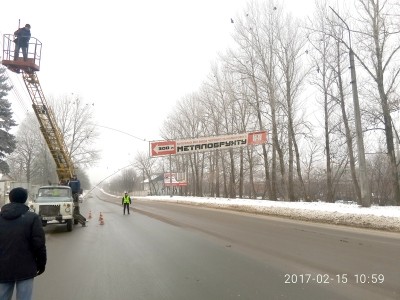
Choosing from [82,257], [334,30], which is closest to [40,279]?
[82,257]

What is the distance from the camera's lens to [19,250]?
4137 mm

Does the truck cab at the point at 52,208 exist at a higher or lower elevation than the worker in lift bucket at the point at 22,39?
lower

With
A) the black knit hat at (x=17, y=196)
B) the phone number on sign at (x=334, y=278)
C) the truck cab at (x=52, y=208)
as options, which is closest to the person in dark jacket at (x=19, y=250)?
the black knit hat at (x=17, y=196)

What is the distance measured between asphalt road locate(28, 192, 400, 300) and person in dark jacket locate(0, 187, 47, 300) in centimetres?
214

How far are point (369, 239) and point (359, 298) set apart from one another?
7.02 meters

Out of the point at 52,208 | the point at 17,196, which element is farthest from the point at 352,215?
the point at 17,196

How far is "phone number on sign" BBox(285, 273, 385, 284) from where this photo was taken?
6.76 meters

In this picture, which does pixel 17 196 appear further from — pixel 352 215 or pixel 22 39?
pixel 22 39

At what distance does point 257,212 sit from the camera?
2589 centimetres

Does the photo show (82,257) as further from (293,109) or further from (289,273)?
(293,109)

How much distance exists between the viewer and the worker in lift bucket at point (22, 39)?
66.2 ft

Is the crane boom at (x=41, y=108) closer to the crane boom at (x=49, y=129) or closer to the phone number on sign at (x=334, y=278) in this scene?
the crane boom at (x=49, y=129)

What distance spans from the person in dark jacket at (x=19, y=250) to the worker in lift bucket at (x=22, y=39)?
61.3ft

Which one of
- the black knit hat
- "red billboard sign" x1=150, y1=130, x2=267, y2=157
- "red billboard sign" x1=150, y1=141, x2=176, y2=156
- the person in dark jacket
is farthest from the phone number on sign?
"red billboard sign" x1=150, y1=141, x2=176, y2=156
